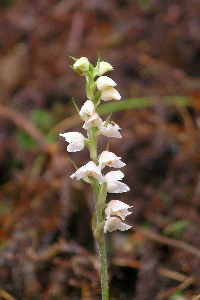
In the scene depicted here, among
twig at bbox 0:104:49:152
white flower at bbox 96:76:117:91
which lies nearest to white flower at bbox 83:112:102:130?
white flower at bbox 96:76:117:91

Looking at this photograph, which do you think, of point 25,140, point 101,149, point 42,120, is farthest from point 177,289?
point 42,120

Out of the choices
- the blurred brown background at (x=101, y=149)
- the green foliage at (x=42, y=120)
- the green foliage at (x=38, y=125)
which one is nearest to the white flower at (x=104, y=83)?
the blurred brown background at (x=101, y=149)

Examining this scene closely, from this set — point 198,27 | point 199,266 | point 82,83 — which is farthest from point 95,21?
point 199,266

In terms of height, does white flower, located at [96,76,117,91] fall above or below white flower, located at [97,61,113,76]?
below

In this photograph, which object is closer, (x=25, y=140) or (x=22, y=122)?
(x=22, y=122)

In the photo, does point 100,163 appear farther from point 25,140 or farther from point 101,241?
point 25,140

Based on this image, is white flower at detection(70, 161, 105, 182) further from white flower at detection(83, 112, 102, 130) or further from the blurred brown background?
the blurred brown background

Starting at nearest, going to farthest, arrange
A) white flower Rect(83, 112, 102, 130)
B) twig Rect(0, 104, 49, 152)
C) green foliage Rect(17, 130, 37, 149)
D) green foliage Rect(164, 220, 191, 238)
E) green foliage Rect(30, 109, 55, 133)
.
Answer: white flower Rect(83, 112, 102, 130) → green foliage Rect(164, 220, 191, 238) → twig Rect(0, 104, 49, 152) → green foliage Rect(17, 130, 37, 149) → green foliage Rect(30, 109, 55, 133)

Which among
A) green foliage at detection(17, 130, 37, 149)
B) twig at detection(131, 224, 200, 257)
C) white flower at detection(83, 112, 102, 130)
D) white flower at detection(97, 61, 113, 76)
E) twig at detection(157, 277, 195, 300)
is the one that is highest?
green foliage at detection(17, 130, 37, 149)

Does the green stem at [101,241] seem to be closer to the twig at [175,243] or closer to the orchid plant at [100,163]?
the orchid plant at [100,163]

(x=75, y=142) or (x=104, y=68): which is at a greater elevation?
(x=104, y=68)
